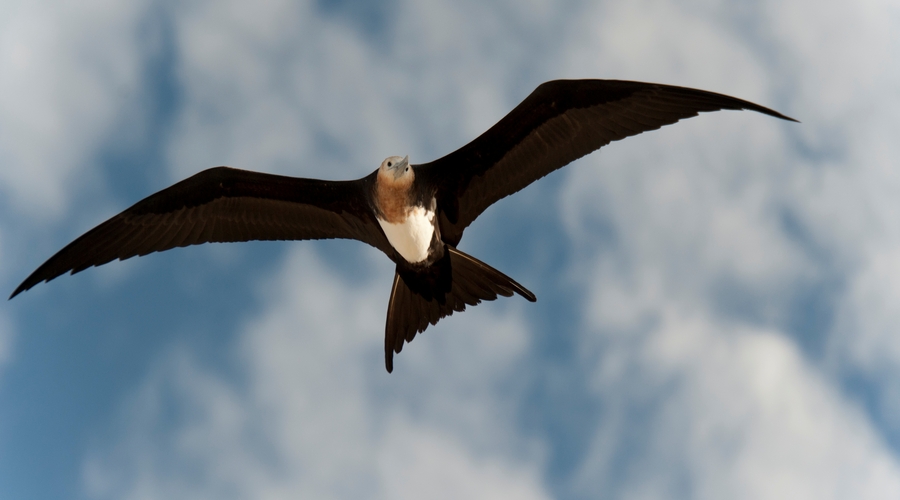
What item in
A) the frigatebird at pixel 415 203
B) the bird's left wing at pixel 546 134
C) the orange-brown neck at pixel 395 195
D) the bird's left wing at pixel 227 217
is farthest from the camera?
the bird's left wing at pixel 227 217

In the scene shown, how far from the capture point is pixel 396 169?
6.53m

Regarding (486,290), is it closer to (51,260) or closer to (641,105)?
(641,105)

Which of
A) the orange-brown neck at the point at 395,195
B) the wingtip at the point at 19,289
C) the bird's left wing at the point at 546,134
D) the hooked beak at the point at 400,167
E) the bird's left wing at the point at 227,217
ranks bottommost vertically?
the wingtip at the point at 19,289

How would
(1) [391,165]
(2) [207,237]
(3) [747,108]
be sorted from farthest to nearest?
(2) [207,237] → (1) [391,165] → (3) [747,108]

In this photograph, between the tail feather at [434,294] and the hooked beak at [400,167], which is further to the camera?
the tail feather at [434,294]

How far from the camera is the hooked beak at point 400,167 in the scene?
6508mm

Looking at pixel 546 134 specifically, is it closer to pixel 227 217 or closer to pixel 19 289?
pixel 227 217

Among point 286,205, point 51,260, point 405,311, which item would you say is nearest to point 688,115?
point 405,311

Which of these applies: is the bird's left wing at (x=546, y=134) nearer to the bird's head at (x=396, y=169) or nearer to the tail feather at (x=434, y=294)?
the bird's head at (x=396, y=169)

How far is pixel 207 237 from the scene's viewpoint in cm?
711

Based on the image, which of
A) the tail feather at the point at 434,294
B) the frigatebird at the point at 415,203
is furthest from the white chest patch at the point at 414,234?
the tail feather at the point at 434,294

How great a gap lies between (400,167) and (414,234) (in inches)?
22.9

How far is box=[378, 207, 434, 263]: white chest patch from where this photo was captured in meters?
6.61

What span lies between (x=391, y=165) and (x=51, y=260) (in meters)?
3.05
